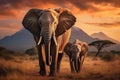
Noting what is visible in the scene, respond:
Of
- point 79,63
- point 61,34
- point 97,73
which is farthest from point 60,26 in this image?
point 79,63

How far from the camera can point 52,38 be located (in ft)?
34.5

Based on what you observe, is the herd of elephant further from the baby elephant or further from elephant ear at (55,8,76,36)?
the baby elephant

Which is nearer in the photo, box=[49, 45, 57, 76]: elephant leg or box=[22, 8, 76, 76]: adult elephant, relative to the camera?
box=[22, 8, 76, 76]: adult elephant

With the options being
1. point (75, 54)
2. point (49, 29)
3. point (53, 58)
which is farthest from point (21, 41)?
point (49, 29)

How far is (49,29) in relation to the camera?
10.2 meters

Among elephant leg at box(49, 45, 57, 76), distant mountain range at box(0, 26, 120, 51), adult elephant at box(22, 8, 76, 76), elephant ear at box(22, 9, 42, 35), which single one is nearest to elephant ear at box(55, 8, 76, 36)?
adult elephant at box(22, 8, 76, 76)

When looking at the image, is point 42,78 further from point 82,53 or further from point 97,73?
point 82,53

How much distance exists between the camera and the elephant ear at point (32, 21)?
35.2ft

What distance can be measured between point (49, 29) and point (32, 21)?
0.82 metres

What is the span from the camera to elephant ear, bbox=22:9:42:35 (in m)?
10.7

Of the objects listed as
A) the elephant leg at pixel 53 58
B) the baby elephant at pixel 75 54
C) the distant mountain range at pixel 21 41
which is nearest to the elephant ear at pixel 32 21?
the elephant leg at pixel 53 58

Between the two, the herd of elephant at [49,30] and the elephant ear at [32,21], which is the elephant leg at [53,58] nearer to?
the herd of elephant at [49,30]

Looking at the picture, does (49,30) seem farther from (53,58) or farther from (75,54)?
(75,54)

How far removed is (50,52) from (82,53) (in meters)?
3.49
